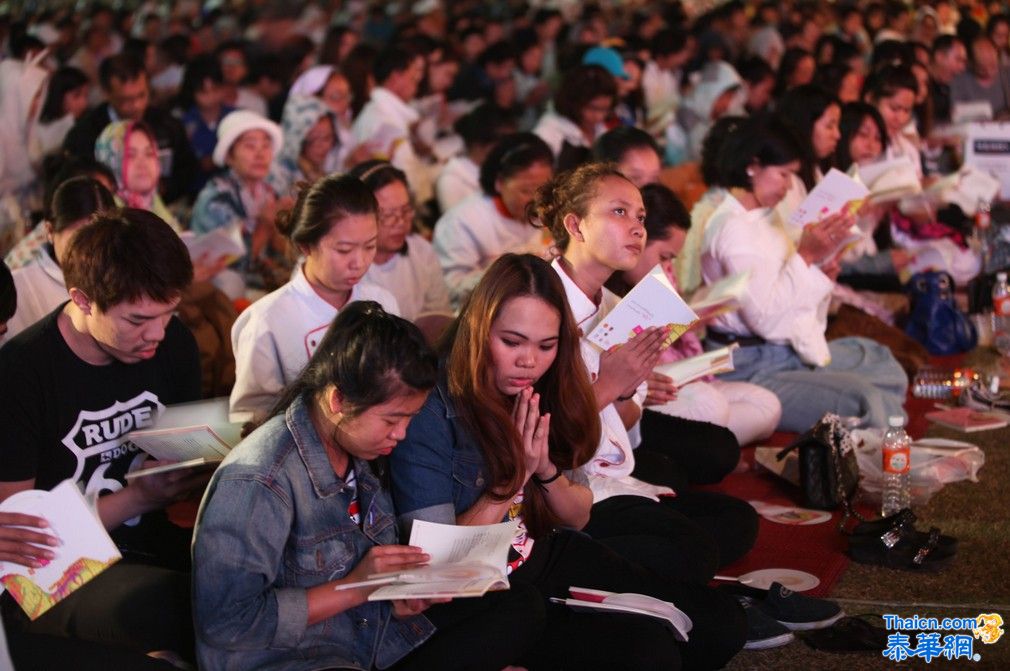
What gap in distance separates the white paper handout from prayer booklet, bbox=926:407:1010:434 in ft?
10.5

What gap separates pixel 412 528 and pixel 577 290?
132 centimetres

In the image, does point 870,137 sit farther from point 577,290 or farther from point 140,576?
point 140,576

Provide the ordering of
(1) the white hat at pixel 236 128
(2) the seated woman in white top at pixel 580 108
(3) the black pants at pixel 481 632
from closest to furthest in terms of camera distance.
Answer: (3) the black pants at pixel 481 632 → (1) the white hat at pixel 236 128 → (2) the seated woman in white top at pixel 580 108

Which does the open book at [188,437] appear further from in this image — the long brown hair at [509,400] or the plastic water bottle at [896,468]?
the plastic water bottle at [896,468]

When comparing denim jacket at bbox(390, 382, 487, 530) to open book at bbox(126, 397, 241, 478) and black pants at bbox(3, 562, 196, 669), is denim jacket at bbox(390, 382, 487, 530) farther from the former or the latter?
black pants at bbox(3, 562, 196, 669)

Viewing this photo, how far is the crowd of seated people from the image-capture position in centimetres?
271

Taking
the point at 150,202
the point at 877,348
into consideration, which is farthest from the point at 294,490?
the point at 877,348

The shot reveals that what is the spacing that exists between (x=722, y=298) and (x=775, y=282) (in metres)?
0.84

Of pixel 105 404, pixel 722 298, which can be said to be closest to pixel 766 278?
pixel 722 298

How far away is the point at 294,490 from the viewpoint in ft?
8.74

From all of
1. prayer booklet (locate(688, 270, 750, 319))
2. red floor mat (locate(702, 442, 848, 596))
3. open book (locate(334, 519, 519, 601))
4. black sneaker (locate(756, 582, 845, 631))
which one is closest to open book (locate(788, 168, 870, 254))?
prayer booklet (locate(688, 270, 750, 319))

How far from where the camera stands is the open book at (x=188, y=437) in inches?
114

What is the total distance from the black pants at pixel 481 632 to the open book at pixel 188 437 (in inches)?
22.7

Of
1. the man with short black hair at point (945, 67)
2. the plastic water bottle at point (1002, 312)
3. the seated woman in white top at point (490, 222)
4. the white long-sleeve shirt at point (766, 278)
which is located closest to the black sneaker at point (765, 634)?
the white long-sleeve shirt at point (766, 278)
